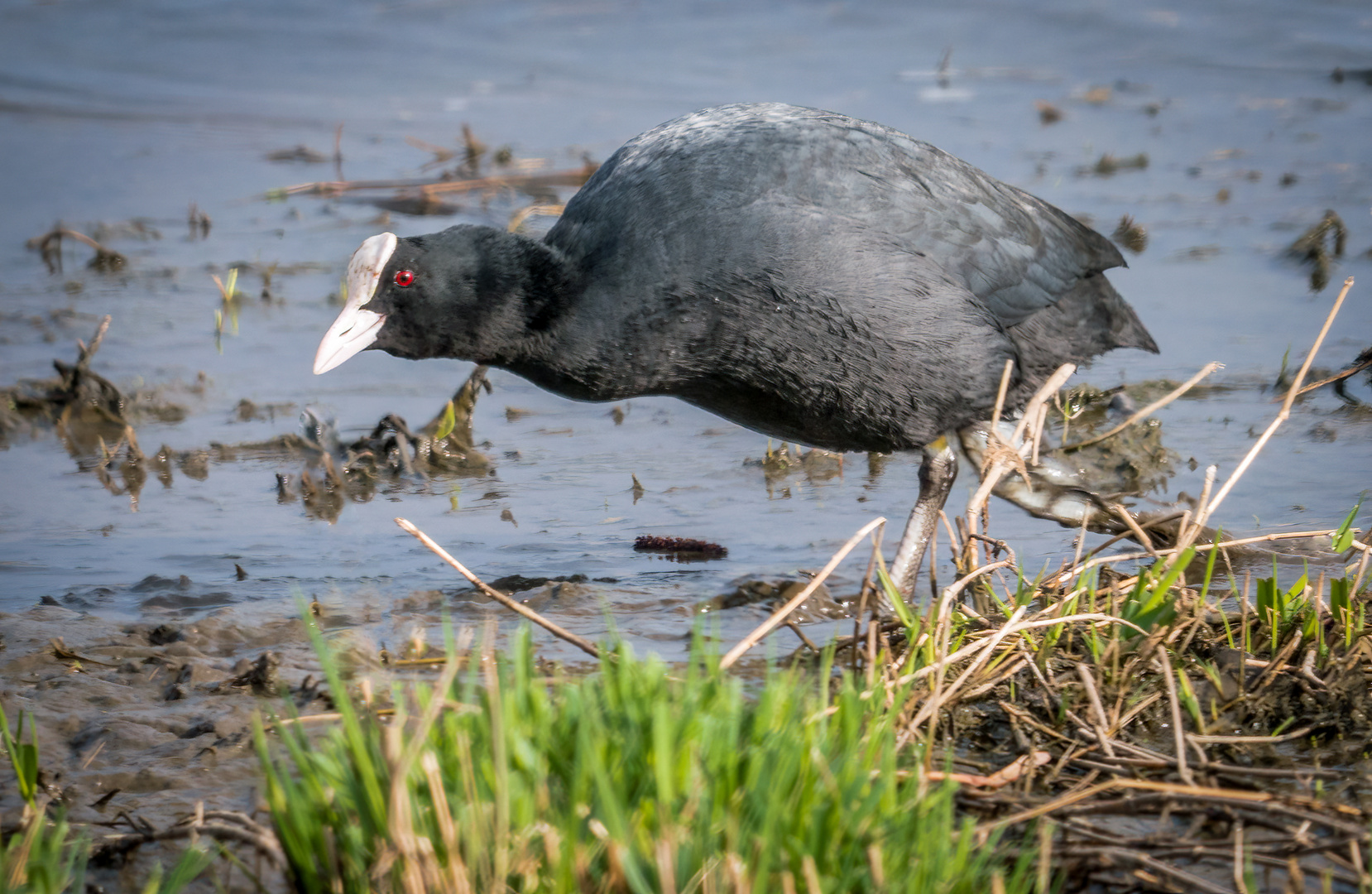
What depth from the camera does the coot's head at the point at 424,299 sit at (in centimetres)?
360

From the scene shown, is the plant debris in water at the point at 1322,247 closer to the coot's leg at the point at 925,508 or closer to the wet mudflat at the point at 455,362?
the wet mudflat at the point at 455,362

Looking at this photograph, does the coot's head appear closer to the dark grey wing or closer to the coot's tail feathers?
the dark grey wing

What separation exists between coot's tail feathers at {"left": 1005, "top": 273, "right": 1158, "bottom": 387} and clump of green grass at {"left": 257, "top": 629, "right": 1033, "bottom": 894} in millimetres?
2186

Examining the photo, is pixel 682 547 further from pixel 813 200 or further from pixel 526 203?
pixel 526 203

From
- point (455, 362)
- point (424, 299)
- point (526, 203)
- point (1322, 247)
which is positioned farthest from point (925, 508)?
point (526, 203)

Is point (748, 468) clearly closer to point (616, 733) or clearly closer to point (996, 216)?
point (996, 216)

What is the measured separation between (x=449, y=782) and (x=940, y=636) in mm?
1138

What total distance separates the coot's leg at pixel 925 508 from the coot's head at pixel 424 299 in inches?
52.0

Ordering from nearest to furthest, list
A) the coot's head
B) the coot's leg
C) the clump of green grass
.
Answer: the clump of green grass, the coot's head, the coot's leg

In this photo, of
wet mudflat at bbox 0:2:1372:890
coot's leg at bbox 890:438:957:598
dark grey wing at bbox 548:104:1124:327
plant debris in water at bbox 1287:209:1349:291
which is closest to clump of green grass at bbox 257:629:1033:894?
wet mudflat at bbox 0:2:1372:890

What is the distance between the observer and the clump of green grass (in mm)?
1970

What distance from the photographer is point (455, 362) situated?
661 cm

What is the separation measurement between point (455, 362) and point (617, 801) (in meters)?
4.77

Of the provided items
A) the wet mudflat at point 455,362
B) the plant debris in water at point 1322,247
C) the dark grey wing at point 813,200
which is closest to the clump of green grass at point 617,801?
the wet mudflat at point 455,362
